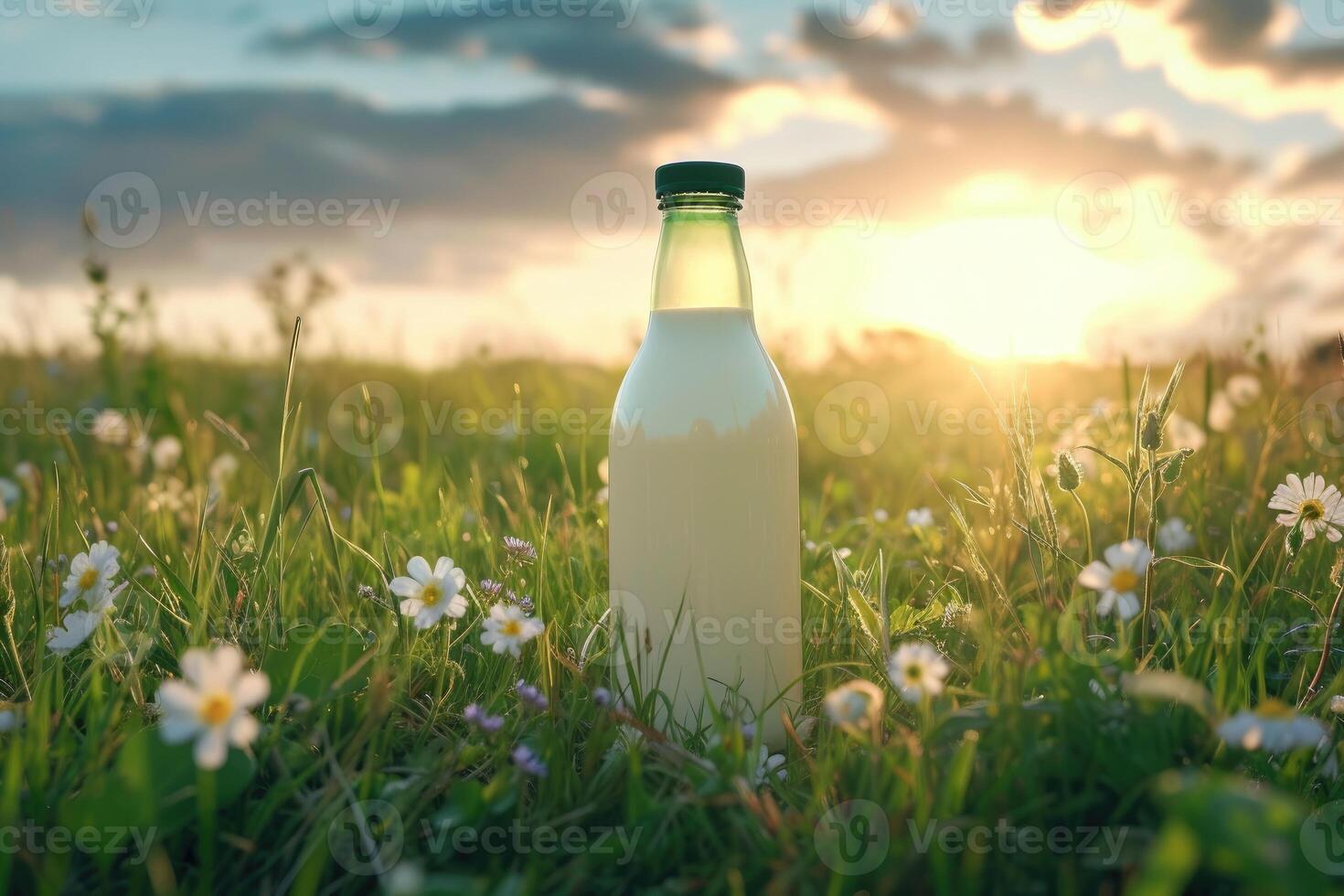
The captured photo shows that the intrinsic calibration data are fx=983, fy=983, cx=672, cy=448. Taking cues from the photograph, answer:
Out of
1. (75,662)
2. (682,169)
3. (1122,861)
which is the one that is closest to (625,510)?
(682,169)

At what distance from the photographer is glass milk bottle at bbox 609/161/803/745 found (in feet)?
6.77

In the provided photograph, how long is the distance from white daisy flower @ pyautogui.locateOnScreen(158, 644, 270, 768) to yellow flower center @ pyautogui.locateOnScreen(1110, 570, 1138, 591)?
140 centimetres

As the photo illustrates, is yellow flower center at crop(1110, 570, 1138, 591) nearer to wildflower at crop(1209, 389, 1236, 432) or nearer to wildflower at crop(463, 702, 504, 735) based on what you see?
wildflower at crop(463, 702, 504, 735)

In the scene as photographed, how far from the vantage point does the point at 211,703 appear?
1.38m

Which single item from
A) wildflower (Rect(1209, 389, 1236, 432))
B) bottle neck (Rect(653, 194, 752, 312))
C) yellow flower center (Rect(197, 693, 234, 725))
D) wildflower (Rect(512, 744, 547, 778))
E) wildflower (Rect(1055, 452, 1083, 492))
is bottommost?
wildflower (Rect(512, 744, 547, 778))

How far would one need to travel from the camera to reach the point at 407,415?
19.6 feet

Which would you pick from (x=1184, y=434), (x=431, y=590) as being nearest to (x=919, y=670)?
(x=431, y=590)

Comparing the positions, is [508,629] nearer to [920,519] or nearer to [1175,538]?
[920,519]

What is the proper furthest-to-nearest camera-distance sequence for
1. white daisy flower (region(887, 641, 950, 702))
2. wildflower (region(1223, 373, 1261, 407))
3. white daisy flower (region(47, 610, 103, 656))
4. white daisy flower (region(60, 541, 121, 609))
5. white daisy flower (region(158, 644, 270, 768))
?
1. wildflower (region(1223, 373, 1261, 407))
2. white daisy flower (region(60, 541, 121, 609))
3. white daisy flower (region(47, 610, 103, 656))
4. white daisy flower (region(887, 641, 950, 702))
5. white daisy flower (region(158, 644, 270, 768))

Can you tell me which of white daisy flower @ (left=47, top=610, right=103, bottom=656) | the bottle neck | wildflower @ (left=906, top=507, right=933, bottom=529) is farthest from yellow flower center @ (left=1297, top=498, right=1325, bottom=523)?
white daisy flower @ (left=47, top=610, right=103, bottom=656)

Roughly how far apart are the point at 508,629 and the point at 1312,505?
1.75 meters

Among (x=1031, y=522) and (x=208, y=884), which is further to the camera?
(x=1031, y=522)

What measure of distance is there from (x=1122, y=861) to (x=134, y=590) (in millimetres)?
2304

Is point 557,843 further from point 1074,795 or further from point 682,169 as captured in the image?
point 682,169
